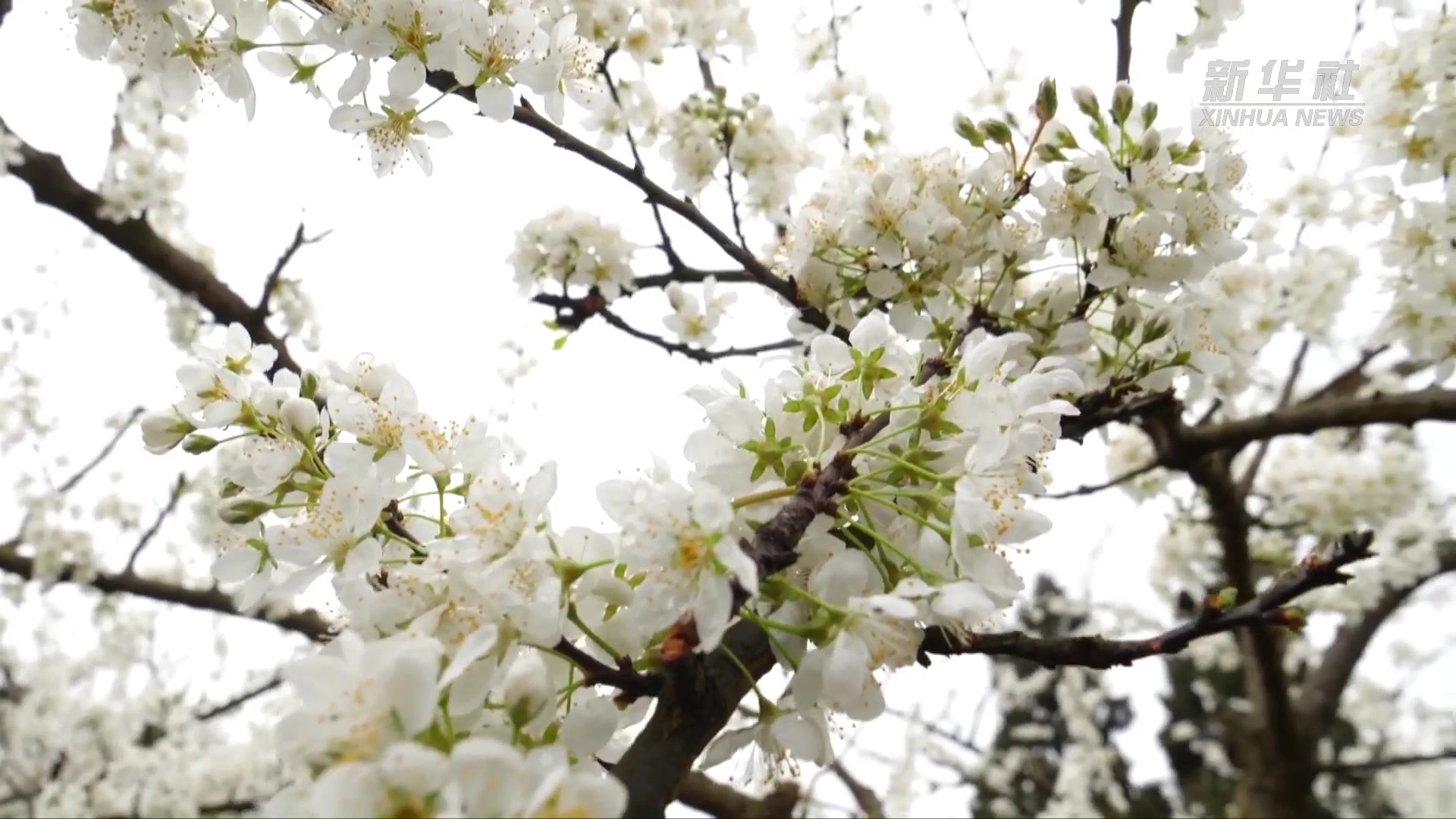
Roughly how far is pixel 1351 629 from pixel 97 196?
5.26 m

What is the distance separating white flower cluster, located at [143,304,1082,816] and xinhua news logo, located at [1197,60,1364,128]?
1529 mm

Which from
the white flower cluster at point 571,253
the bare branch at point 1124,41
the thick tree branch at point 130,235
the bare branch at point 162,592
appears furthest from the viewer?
the bare branch at point 162,592

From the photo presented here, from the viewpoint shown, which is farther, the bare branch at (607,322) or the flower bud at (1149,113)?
the bare branch at (607,322)

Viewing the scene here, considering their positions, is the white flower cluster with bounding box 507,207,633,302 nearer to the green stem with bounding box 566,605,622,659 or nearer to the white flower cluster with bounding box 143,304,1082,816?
the white flower cluster with bounding box 143,304,1082,816

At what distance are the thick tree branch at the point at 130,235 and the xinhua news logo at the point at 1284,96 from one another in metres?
2.70

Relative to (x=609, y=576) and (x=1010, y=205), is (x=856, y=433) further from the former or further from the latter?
(x=1010, y=205)

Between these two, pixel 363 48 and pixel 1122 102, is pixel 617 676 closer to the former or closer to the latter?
pixel 363 48

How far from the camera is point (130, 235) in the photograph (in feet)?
9.77

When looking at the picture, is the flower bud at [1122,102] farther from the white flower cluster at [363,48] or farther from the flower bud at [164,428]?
the flower bud at [164,428]

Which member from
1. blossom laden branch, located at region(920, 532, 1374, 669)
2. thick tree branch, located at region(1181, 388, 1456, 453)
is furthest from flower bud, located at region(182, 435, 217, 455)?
thick tree branch, located at region(1181, 388, 1456, 453)

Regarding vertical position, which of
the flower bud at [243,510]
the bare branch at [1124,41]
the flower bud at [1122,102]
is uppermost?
the bare branch at [1124,41]

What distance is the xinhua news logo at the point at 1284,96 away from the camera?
2.16 m

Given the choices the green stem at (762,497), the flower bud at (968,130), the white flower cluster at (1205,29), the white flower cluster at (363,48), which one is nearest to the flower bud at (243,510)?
the green stem at (762,497)

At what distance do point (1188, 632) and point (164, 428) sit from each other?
3.55 feet
